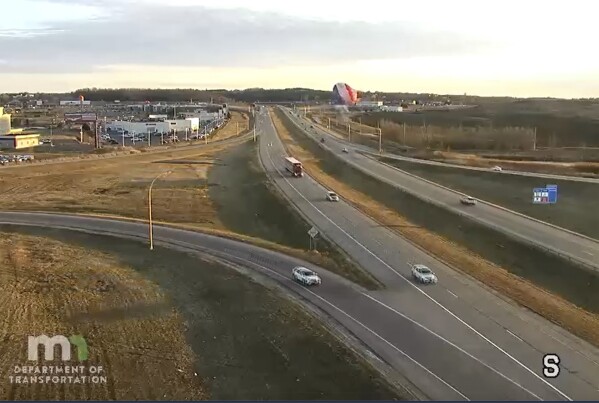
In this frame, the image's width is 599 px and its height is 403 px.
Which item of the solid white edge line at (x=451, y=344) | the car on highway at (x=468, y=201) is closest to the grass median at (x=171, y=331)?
the solid white edge line at (x=451, y=344)

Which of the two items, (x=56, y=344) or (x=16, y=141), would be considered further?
(x=16, y=141)

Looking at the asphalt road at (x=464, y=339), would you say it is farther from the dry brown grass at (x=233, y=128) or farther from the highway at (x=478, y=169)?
the dry brown grass at (x=233, y=128)

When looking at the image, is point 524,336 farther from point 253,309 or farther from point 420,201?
point 420,201

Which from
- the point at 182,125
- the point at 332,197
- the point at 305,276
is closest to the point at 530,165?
the point at 332,197

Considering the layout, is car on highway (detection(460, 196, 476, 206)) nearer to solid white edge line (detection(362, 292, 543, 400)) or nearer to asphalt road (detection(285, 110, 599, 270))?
asphalt road (detection(285, 110, 599, 270))

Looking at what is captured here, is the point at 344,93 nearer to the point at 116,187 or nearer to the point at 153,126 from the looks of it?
the point at 153,126

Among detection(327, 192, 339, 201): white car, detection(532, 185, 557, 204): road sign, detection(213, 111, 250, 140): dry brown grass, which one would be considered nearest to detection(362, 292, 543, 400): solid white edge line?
detection(532, 185, 557, 204): road sign

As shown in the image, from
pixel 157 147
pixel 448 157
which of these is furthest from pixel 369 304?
pixel 157 147
